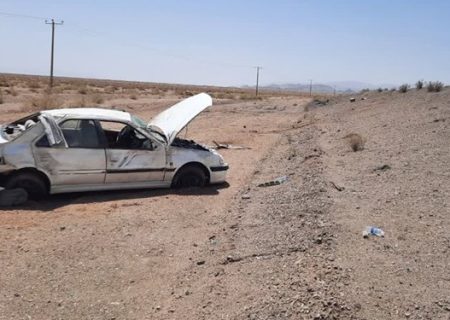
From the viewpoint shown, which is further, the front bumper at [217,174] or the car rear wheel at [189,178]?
the front bumper at [217,174]

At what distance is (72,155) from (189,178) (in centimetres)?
238

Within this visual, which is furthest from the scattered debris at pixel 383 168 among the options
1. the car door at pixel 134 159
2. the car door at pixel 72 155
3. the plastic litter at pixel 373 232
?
the car door at pixel 72 155

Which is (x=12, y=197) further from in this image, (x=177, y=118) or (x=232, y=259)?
(x=232, y=259)

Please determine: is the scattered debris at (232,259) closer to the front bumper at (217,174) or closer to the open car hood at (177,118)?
the open car hood at (177,118)

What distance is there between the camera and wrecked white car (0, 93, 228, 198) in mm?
8297

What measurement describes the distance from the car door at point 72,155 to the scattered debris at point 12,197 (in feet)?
1.60

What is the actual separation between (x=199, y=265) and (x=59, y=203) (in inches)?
138

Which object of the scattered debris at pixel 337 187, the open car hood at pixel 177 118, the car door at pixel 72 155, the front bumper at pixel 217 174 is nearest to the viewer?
the car door at pixel 72 155

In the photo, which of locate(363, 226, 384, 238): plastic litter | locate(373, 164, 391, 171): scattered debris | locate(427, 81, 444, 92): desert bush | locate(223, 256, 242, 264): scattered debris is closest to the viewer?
locate(223, 256, 242, 264): scattered debris

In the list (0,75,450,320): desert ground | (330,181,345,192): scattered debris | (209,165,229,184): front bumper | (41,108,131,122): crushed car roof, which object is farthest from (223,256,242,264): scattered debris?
(209,165,229,184): front bumper

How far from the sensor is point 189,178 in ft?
32.9

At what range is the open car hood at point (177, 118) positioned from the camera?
9.52 meters

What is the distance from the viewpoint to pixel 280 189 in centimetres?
998

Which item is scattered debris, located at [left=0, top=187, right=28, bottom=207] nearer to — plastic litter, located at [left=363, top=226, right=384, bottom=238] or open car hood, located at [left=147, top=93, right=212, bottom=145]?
open car hood, located at [left=147, top=93, right=212, bottom=145]
